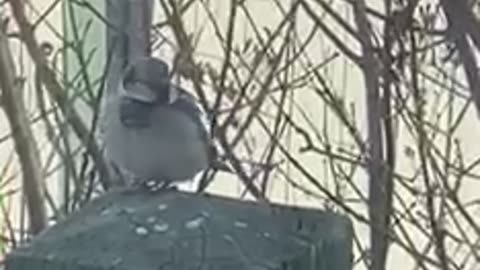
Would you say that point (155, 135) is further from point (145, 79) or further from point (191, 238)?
point (191, 238)

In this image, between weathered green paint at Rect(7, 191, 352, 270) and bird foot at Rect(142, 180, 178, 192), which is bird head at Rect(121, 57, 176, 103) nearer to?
bird foot at Rect(142, 180, 178, 192)

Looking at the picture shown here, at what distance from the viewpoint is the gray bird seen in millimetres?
1443

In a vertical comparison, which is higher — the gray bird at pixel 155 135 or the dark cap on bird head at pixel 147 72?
the dark cap on bird head at pixel 147 72

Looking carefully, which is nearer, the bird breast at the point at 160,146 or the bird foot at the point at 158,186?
the bird foot at the point at 158,186

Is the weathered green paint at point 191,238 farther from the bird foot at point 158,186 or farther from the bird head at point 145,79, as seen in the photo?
the bird head at point 145,79

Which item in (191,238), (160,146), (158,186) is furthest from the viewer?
(160,146)

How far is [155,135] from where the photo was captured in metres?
1.48

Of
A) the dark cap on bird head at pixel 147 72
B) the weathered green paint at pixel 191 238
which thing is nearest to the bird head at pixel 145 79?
the dark cap on bird head at pixel 147 72

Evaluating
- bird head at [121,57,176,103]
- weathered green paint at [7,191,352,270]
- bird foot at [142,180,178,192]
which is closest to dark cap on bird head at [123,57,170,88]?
bird head at [121,57,176,103]

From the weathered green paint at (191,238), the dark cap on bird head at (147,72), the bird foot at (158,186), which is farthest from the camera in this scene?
the dark cap on bird head at (147,72)

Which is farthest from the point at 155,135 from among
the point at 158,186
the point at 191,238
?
the point at 191,238

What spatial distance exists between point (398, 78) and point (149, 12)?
37 centimetres

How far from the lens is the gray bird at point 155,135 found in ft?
4.74

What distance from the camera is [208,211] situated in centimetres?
108
